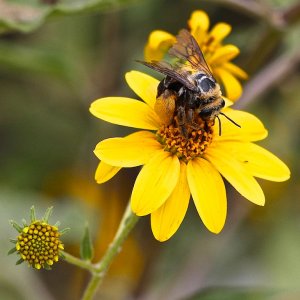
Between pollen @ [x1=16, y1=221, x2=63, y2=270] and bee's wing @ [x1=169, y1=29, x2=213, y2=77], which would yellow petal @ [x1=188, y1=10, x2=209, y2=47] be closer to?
bee's wing @ [x1=169, y1=29, x2=213, y2=77]

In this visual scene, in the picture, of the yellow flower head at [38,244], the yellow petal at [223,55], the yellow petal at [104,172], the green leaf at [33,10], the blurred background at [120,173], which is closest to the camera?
the yellow flower head at [38,244]

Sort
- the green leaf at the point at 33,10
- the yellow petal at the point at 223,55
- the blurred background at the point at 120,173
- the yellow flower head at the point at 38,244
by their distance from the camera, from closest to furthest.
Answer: the yellow flower head at the point at 38,244 < the yellow petal at the point at 223,55 < the green leaf at the point at 33,10 < the blurred background at the point at 120,173

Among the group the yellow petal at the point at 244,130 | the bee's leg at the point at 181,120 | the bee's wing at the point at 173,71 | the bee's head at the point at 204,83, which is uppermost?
the bee's head at the point at 204,83

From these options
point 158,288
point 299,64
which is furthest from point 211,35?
point 158,288

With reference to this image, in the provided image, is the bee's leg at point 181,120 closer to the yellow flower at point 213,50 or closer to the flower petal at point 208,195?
the flower petal at point 208,195

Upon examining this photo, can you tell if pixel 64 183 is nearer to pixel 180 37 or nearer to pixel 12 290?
pixel 12 290

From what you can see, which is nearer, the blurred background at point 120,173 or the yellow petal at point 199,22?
the yellow petal at point 199,22

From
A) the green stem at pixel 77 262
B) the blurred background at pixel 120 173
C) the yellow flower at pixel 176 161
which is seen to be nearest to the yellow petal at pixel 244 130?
the yellow flower at pixel 176 161
